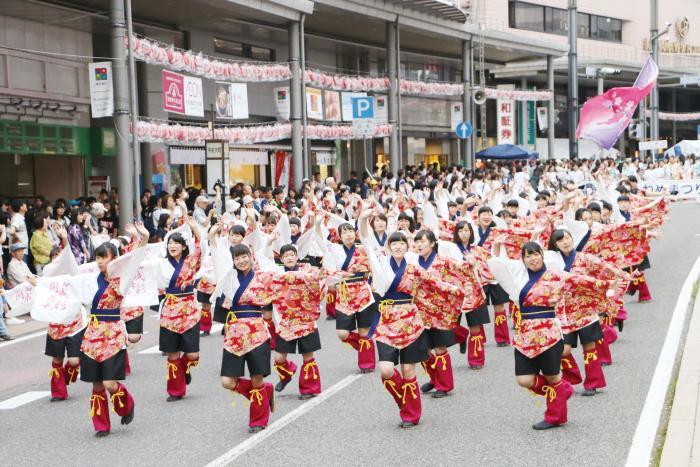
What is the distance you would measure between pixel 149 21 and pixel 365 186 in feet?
25.0

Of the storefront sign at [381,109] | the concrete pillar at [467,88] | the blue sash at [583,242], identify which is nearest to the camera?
the blue sash at [583,242]

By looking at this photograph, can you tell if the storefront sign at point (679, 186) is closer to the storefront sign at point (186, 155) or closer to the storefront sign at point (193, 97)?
the storefront sign at point (186, 155)

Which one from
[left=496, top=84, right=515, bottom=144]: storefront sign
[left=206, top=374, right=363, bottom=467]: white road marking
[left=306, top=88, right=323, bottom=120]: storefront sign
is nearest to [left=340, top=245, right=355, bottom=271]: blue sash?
[left=206, top=374, right=363, bottom=467]: white road marking

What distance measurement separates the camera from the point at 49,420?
8.60 metres

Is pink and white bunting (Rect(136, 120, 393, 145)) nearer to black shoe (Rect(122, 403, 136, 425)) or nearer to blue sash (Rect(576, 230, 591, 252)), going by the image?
blue sash (Rect(576, 230, 591, 252))

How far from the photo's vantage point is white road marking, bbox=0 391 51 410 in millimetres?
9250

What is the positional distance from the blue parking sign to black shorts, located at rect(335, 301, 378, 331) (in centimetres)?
1711

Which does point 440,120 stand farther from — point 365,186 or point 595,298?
point 595,298

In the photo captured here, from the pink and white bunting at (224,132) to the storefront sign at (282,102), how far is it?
650 mm

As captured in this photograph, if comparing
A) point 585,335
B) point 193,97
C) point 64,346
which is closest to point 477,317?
point 585,335

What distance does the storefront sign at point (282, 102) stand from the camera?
90.4 feet

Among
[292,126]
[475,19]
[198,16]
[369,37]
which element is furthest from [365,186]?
[475,19]

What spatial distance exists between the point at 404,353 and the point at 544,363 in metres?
1.17

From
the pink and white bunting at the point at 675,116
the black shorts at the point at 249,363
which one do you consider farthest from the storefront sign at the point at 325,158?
the pink and white bunting at the point at 675,116
